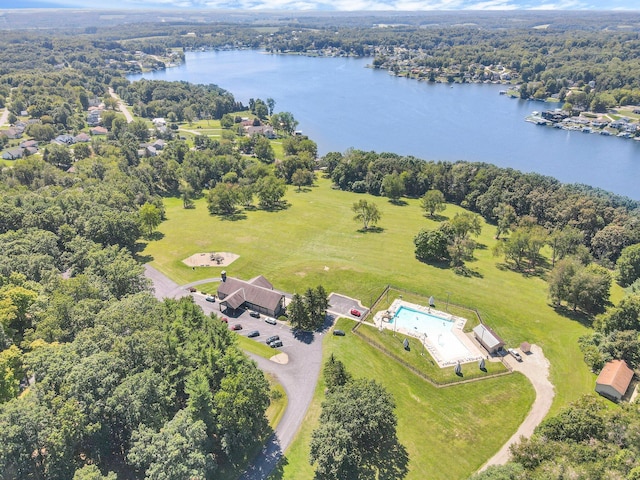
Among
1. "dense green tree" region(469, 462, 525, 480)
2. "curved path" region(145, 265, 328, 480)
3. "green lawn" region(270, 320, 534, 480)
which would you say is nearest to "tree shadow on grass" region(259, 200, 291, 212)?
"curved path" region(145, 265, 328, 480)

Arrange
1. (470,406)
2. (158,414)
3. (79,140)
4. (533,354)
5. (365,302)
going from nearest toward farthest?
(158,414) < (470,406) < (533,354) < (365,302) < (79,140)

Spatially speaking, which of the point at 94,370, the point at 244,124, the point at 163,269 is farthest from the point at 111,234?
the point at 244,124

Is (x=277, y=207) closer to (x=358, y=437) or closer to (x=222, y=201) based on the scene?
(x=222, y=201)

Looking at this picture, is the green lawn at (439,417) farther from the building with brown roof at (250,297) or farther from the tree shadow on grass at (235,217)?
the tree shadow on grass at (235,217)

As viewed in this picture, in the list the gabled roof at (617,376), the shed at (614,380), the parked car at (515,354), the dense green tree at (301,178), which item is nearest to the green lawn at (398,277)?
the shed at (614,380)

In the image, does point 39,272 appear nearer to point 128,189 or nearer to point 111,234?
point 111,234

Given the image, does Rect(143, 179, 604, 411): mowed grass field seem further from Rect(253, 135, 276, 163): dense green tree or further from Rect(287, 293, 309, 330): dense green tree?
Rect(253, 135, 276, 163): dense green tree

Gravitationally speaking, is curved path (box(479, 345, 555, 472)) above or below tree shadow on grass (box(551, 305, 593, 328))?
above

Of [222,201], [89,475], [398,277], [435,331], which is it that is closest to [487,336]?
[435,331]
